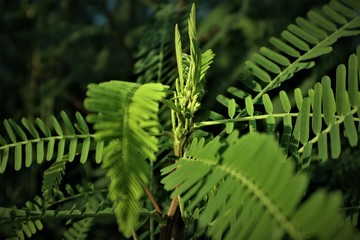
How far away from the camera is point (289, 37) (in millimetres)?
563

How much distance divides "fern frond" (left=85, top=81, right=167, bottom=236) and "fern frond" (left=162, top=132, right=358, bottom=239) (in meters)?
0.05

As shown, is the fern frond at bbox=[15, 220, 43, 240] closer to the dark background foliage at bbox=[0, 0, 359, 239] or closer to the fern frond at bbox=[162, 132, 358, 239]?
the fern frond at bbox=[162, 132, 358, 239]

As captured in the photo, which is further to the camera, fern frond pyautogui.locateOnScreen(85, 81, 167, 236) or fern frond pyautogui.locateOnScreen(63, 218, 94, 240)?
fern frond pyautogui.locateOnScreen(63, 218, 94, 240)

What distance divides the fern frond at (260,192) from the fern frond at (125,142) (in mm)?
53

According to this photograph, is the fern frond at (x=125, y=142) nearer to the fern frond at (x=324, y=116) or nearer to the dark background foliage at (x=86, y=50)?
the fern frond at (x=324, y=116)

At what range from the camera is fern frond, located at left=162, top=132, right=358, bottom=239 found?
0.25 meters

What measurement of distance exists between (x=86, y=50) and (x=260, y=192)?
140 cm

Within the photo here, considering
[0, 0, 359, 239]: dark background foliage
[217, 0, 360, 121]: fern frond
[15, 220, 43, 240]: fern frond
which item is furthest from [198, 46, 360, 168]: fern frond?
[0, 0, 359, 239]: dark background foliage

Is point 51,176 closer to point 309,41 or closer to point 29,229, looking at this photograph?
point 29,229

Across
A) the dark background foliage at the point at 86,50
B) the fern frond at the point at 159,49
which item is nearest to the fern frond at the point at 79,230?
the fern frond at the point at 159,49

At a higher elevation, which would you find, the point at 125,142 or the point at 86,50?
the point at 86,50

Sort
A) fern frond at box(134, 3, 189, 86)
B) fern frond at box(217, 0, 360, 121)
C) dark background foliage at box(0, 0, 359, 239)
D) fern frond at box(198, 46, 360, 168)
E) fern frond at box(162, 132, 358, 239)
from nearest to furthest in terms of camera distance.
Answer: fern frond at box(162, 132, 358, 239) < fern frond at box(198, 46, 360, 168) < fern frond at box(217, 0, 360, 121) < fern frond at box(134, 3, 189, 86) < dark background foliage at box(0, 0, 359, 239)

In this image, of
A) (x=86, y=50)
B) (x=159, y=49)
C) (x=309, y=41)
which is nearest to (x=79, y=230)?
(x=159, y=49)

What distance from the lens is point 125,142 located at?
0.32 metres
